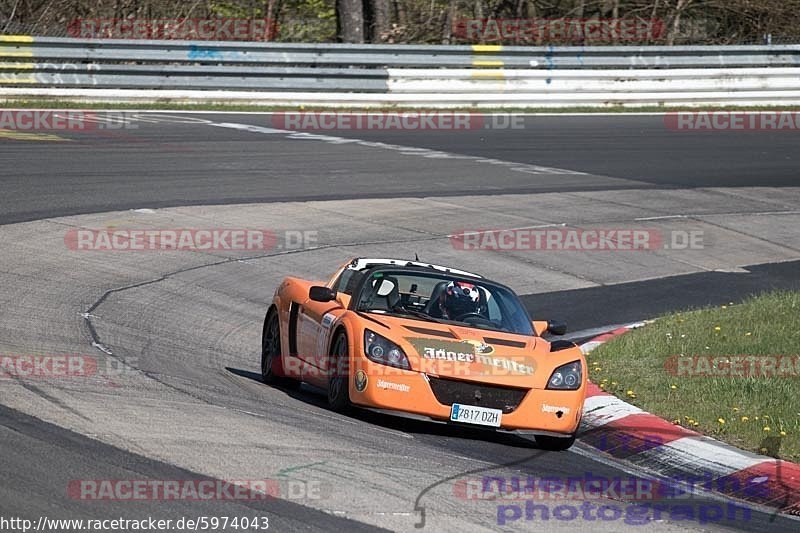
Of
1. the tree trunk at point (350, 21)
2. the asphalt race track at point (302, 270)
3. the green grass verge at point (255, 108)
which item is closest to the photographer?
the asphalt race track at point (302, 270)

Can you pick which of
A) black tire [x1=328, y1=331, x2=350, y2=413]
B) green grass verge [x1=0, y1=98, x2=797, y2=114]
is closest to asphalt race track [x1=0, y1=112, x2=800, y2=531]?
black tire [x1=328, y1=331, x2=350, y2=413]

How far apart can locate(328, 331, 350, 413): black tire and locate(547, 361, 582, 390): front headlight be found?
1383 millimetres

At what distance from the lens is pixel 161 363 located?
9.80m

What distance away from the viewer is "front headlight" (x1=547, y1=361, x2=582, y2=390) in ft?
28.7

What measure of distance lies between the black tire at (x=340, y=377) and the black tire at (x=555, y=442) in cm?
135

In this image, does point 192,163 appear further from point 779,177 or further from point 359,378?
point 359,378

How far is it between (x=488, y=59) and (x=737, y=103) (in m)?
6.48

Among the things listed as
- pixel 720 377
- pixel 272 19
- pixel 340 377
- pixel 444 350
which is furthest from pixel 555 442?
pixel 272 19

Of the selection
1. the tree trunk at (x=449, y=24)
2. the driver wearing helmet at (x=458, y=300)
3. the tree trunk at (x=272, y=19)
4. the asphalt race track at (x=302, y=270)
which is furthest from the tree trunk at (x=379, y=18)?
the driver wearing helmet at (x=458, y=300)

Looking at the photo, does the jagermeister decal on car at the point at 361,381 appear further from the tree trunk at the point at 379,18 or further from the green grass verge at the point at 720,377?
the tree trunk at the point at 379,18

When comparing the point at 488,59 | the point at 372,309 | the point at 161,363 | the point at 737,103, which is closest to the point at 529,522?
the point at 372,309

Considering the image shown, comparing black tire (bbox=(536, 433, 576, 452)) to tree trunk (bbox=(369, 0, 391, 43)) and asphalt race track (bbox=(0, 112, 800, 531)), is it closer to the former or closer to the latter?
asphalt race track (bbox=(0, 112, 800, 531))

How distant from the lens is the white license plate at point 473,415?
8438 millimetres

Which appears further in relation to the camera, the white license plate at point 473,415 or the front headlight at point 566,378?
the front headlight at point 566,378
